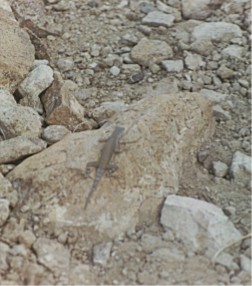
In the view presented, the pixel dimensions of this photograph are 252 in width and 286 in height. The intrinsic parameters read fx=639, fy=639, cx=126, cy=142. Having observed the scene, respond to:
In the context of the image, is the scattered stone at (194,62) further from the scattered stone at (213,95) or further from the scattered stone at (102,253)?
the scattered stone at (102,253)

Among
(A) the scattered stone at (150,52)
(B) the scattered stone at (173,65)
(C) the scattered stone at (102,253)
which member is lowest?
(C) the scattered stone at (102,253)

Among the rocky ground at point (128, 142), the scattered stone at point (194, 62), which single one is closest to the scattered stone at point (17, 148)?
the rocky ground at point (128, 142)

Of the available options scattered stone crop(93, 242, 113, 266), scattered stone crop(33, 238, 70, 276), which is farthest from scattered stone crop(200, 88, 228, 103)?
scattered stone crop(33, 238, 70, 276)

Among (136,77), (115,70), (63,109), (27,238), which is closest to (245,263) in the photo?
(27,238)

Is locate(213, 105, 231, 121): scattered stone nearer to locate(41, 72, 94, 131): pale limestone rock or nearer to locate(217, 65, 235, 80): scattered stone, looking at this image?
locate(217, 65, 235, 80): scattered stone

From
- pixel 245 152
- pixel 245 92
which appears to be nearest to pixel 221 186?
pixel 245 152

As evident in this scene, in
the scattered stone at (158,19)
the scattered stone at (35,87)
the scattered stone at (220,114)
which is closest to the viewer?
the scattered stone at (220,114)

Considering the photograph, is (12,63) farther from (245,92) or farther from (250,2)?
(250,2)
